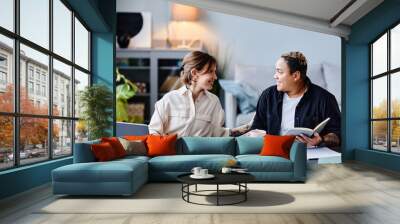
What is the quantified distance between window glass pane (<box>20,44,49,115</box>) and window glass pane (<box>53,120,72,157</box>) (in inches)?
19.5

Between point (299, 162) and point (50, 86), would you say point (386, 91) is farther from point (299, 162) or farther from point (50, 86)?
point (50, 86)

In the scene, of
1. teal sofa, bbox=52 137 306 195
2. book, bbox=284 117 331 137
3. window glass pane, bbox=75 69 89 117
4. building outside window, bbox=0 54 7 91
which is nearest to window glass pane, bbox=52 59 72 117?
window glass pane, bbox=75 69 89 117

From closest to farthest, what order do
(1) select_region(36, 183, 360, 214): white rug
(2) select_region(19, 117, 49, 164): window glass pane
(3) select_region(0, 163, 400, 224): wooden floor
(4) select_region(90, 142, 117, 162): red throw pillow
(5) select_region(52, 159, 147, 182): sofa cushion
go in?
(3) select_region(0, 163, 400, 224): wooden floor, (1) select_region(36, 183, 360, 214): white rug, (5) select_region(52, 159, 147, 182): sofa cushion, (2) select_region(19, 117, 49, 164): window glass pane, (4) select_region(90, 142, 117, 162): red throw pillow

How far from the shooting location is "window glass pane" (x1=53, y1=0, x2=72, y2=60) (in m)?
6.54

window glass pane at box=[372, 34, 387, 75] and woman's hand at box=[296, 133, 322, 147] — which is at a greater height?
window glass pane at box=[372, 34, 387, 75]

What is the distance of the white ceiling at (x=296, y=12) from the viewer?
8055 millimetres

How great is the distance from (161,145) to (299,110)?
332 centimetres

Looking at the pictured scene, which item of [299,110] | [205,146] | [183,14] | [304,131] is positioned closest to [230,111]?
[299,110]

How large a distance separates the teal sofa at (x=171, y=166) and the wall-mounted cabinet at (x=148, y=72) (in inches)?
107

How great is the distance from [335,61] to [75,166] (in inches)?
251

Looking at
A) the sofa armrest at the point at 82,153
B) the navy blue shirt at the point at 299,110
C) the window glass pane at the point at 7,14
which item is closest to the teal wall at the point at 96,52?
the sofa armrest at the point at 82,153

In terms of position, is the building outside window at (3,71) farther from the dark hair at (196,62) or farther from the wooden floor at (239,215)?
the dark hair at (196,62)

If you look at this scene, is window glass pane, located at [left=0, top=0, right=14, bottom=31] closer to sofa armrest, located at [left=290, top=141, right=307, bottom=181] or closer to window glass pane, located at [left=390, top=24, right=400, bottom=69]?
sofa armrest, located at [left=290, top=141, right=307, bottom=181]

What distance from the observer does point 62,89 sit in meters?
6.86
